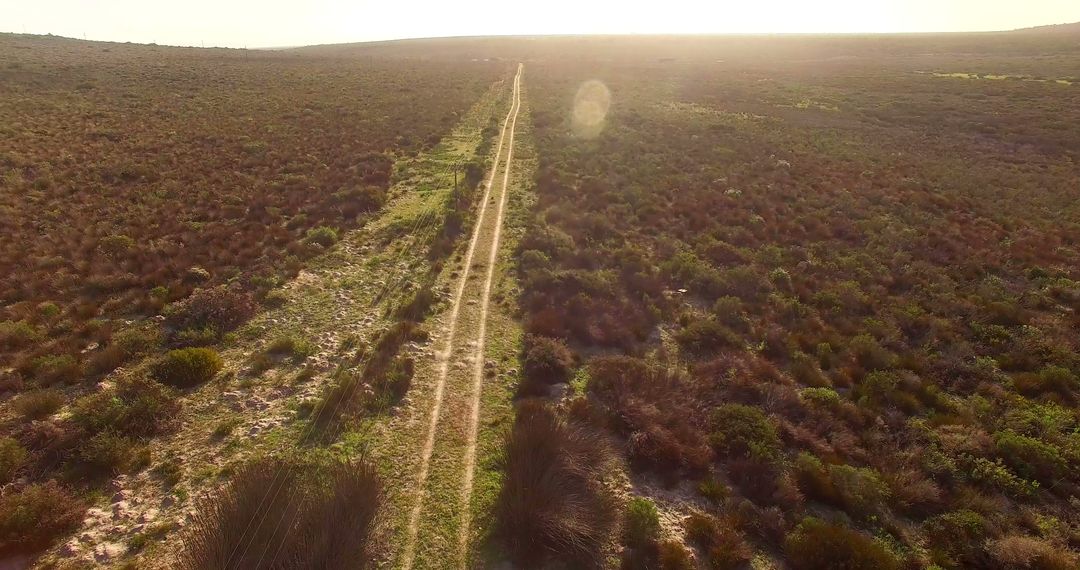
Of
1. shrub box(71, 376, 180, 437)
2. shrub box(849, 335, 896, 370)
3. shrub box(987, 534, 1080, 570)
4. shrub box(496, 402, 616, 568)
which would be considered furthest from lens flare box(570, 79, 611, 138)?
shrub box(987, 534, 1080, 570)

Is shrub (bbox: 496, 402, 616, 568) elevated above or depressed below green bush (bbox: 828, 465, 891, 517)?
above

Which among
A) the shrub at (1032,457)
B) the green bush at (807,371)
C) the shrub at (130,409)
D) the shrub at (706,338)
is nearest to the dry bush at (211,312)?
the shrub at (130,409)

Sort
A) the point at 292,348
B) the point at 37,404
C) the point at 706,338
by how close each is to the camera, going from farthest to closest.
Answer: the point at 706,338
the point at 292,348
the point at 37,404

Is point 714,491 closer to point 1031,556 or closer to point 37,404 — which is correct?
point 1031,556

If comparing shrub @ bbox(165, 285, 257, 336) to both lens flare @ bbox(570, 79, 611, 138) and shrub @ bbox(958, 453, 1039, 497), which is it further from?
lens flare @ bbox(570, 79, 611, 138)

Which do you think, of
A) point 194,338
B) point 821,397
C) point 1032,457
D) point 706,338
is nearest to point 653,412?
point 706,338

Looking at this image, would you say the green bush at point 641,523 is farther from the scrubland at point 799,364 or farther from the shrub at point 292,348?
the shrub at point 292,348
